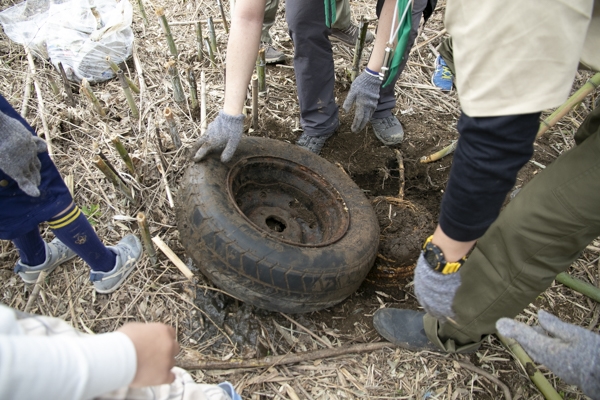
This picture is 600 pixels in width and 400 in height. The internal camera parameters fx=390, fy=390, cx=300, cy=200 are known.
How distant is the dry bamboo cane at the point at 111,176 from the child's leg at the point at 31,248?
447 millimetres

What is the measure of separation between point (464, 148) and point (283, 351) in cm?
145

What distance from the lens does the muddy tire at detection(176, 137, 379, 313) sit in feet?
Answer: 6.35

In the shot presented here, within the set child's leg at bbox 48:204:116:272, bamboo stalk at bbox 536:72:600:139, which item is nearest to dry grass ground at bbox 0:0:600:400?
child's leg at bbox 48:204:116:272

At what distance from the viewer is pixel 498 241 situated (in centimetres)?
168

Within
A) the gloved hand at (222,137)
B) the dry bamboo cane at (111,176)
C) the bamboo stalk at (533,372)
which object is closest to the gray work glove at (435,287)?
the bamboo stalk at (533,372)

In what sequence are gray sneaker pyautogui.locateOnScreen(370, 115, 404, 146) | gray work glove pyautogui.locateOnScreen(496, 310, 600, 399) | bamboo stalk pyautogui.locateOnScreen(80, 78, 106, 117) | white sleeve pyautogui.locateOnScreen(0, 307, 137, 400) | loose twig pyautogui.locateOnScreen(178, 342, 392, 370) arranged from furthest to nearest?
gray sneaker pyautogui.locateOnScreen(370, 115, 404, 146)
bamboo stalk pyautogui.locateOnScreen(80, 78, 106, 117)
loose twig pyautogui.locateOnScreen(178, 342, 392, 370)
gray work glove pyautogui.locateOnScreen(496, 310, 600, 399)
white sleeve pyautogui.locateOnScreen(0, 307, 137, 400)

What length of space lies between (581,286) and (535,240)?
1.21 meters

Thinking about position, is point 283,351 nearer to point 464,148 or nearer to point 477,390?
point 477,390

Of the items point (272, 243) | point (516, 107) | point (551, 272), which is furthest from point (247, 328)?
point (516, 107)

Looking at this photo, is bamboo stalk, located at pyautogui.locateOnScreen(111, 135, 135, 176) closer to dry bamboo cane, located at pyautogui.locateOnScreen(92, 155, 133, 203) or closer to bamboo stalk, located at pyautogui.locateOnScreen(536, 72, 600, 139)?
dry bamboo cane, located at pyautogui.locateOnScreen(92, 155, 133, 203)

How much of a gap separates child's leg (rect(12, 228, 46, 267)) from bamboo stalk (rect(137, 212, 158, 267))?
0.53 metres

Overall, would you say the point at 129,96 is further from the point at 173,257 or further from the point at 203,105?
the point at 173,257

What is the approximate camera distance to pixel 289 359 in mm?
2018

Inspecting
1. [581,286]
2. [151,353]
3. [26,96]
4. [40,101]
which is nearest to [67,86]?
[40,101]
